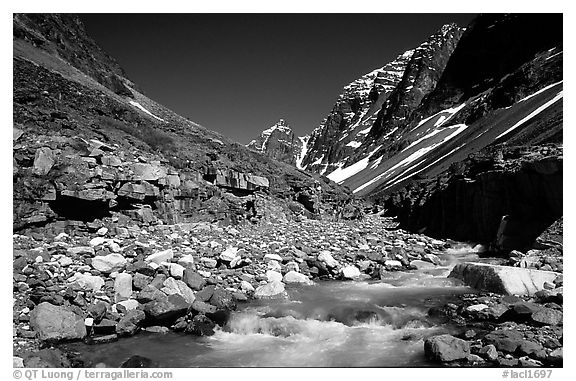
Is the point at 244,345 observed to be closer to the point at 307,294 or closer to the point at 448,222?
the point at 307,294

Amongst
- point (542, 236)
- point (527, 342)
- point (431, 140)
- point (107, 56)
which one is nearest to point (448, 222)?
point (542, 236)

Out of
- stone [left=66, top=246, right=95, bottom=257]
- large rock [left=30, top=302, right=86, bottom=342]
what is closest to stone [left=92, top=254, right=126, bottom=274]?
stone [left=66, top=246, right=95, bottom=257]

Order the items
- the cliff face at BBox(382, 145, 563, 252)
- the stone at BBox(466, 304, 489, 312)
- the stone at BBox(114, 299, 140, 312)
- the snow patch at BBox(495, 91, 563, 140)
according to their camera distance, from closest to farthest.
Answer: the stone at BBox(114, 299, 140, 312)
the stone at BBox(466, 304, 489, 312)
the cliff face at BBox(382, 145, 563, 252)
the snow patch at BBox(495, 91, 563, 140)

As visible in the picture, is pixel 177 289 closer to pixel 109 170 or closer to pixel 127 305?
pixel 127 305

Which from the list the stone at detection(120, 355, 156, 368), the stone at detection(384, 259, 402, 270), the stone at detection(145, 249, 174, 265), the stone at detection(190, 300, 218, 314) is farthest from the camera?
the stone at detection(384, 259, 402, 270)

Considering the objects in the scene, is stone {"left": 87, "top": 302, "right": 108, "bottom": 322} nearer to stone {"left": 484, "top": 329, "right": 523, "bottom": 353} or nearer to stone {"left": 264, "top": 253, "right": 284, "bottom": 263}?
stone {"left": 264, "top": 253, "right": 284, "bottom": 263}

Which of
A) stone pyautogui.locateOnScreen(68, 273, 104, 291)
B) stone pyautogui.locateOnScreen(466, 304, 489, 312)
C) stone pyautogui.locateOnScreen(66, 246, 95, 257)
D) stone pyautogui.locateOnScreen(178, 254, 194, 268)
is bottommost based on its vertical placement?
stone pyautogui.locateOnScreen(466, 304, 489, 312)

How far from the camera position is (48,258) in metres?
10.2

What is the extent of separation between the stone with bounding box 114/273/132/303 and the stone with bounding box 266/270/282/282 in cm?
443

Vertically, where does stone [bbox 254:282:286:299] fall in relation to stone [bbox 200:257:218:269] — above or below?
below

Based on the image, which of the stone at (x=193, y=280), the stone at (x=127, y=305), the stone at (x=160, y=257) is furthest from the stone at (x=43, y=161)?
the stone at (x=127, y=305)

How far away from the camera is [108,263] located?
34.4 feet

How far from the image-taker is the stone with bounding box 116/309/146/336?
8.16m
